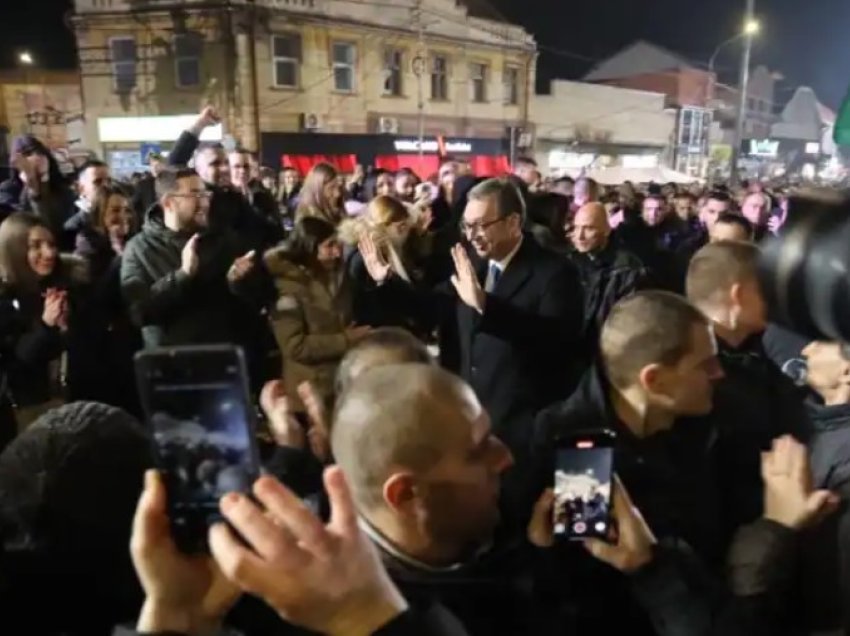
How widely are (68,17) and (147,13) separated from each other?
94.8 inches

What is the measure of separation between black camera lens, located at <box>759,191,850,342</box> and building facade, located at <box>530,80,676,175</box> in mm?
30164

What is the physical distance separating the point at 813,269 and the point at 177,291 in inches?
122

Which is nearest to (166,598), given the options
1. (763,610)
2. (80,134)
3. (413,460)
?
(413,460)

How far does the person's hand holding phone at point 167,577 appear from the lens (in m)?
1.20

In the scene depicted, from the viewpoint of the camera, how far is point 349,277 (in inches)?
191

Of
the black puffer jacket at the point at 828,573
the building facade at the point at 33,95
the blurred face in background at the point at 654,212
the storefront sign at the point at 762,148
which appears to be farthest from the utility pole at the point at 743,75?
the storefront sign at the point at 762,148

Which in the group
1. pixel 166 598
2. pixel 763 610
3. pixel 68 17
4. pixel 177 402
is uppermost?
pixel 68 17

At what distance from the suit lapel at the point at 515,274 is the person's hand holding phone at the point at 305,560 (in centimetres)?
282

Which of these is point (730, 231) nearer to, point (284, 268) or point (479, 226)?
point (479, 226)

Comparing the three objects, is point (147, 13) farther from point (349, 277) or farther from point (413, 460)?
point (413, 460)

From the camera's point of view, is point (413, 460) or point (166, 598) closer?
point (166, 598)

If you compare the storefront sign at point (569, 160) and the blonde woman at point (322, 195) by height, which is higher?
the blonde woman at point (322, 195)

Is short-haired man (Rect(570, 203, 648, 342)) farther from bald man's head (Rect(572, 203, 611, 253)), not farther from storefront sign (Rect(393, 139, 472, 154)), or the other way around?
storefront sign (Rect(393, 139, 472, 154))

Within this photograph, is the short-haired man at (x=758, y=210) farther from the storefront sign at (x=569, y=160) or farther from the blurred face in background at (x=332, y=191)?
the storefront sign at (x=569, y=160)
